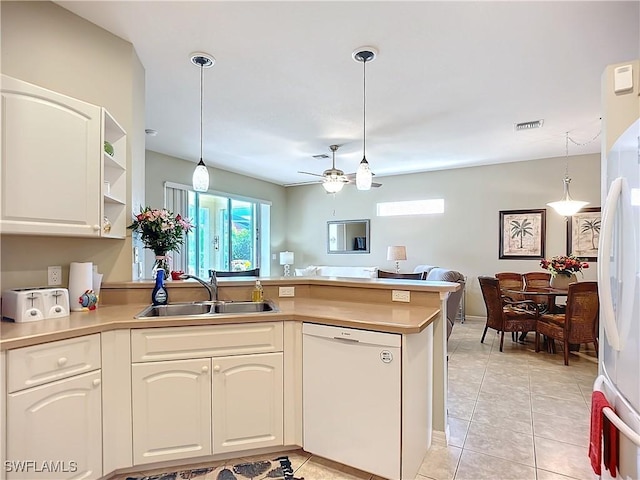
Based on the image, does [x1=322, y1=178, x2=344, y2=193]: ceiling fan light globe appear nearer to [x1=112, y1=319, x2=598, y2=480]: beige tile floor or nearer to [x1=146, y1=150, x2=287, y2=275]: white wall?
[x1=146, y1=150, x2=287, y2=275]: white wall

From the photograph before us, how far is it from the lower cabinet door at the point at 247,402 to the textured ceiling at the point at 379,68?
7.12ft

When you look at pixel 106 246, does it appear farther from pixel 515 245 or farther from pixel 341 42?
pixel 515 245

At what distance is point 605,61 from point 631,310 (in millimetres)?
2384

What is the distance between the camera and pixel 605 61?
8.63ft

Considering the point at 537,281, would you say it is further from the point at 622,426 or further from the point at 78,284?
the point at 78,284

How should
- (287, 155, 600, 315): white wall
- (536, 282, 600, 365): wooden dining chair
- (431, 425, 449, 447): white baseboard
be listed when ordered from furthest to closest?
(287, 155, 600, 315): white wall
(536, 282, 600, 365): wooden dining chair
(431, 425, 449, 447): white baseboard

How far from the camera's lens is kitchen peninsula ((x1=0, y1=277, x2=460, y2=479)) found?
1.58 meters

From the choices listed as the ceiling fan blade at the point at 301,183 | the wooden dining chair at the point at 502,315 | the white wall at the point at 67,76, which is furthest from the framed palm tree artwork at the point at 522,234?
the white wall at the point at 67,76

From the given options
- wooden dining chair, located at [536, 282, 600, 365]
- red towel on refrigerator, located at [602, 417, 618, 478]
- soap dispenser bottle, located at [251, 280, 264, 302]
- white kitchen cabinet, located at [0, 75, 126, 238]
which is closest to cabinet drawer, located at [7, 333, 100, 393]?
white kitchen cabinet, located at [0, 75, 126, 238]

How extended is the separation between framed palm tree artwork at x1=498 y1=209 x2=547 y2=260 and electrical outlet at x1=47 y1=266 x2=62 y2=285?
6.02 metres

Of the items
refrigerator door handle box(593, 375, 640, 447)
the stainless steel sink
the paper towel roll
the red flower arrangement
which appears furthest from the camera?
the red flower arrangement

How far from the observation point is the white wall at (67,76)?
1989 millimetres

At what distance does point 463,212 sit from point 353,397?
5099 mm

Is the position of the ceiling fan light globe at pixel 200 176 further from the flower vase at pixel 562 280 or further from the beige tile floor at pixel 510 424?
the flower vase at pixel 562 280
